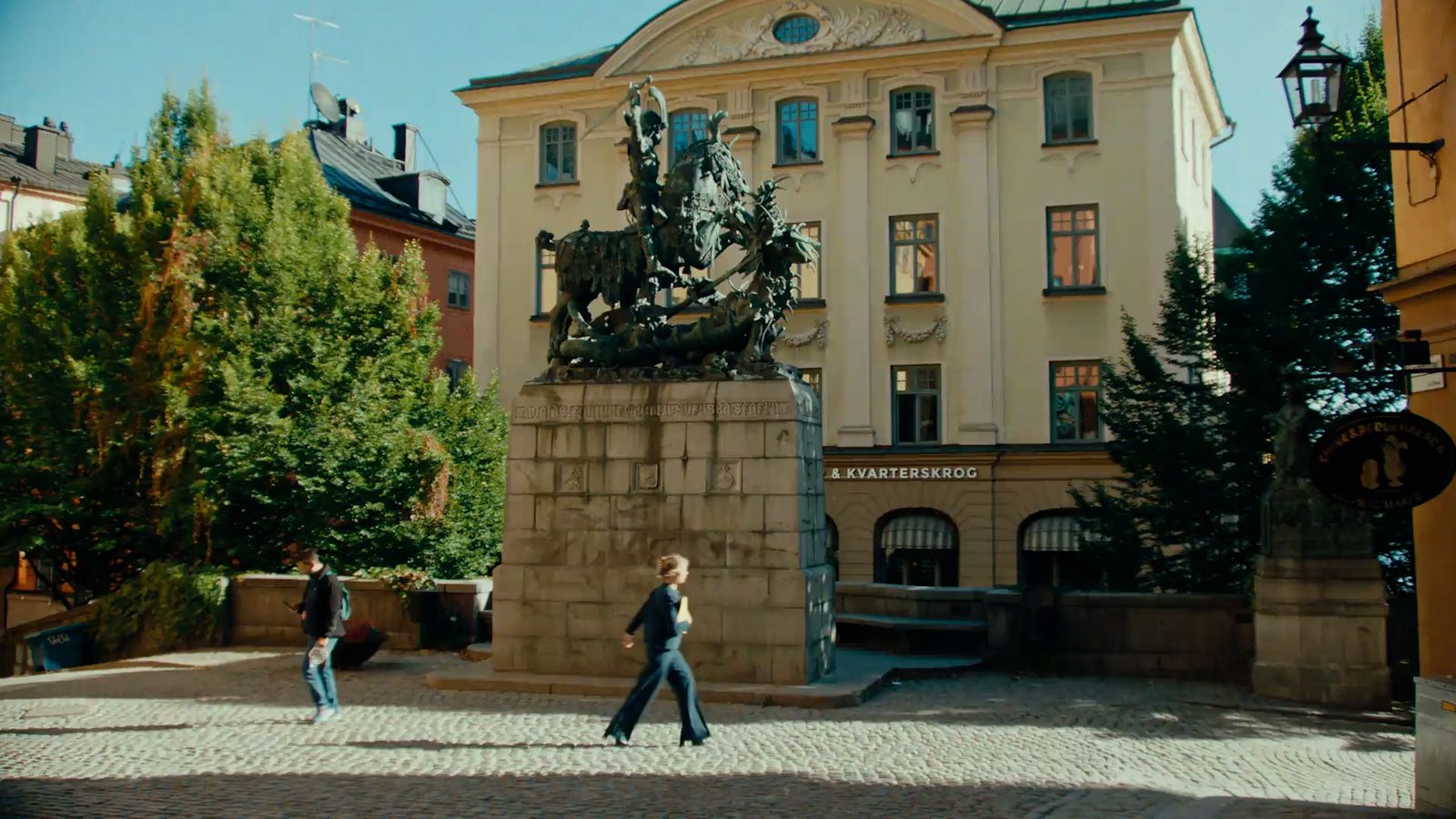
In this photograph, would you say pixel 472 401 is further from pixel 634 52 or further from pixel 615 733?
pixel 615 733

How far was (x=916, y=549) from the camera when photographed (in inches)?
1218

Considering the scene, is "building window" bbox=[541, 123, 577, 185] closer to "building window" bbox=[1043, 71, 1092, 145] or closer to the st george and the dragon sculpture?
"building window" bbox=[1043, 71, 1092, 145]

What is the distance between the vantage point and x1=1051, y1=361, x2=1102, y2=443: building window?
30297 mm

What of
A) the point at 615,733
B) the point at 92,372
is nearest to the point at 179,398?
the point at 92,372

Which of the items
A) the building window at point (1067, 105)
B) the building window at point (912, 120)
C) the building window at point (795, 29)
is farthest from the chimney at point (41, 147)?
the building window at point (1067, 105)

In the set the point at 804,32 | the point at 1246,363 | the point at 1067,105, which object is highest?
the point at 804,32

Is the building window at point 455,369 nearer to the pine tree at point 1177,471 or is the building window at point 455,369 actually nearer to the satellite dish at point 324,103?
the satellite dish at point 324,103

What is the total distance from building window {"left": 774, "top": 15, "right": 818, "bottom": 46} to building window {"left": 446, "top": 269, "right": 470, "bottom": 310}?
52.1 ft

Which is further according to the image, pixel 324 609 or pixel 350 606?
pixel 350 606

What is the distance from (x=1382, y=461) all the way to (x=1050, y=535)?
20.6 meters

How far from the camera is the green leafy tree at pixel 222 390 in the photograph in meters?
24.2

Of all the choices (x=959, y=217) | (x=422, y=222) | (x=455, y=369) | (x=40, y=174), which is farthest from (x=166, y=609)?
(x=40, y=174)

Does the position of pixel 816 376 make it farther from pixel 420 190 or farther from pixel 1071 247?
pixel 420 190

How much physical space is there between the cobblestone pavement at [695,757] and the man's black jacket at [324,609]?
86 centimetres
